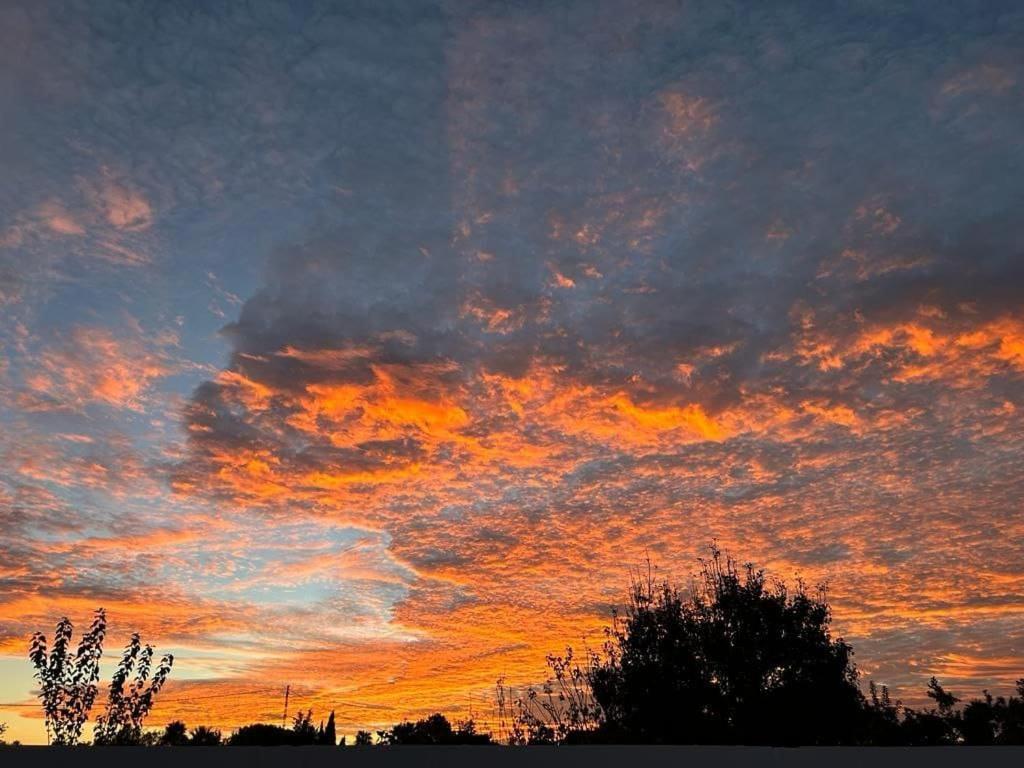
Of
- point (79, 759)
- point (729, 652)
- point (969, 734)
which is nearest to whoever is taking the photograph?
point (79, 759)

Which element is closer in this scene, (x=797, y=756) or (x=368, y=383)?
(x=797, y=756)

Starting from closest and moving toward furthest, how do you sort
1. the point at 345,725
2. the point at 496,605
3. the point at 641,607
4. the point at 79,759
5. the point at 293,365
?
the point at 79,759 → the point at 345,725 → the point at 293,365 → the point at 641,607 → the point at 496,605

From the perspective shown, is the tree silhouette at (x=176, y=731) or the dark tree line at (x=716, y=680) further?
the dark tree line at (x=716, y=680)

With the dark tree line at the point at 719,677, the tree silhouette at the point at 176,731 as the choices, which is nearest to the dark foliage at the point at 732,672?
the dark tree line at the point at 719,677

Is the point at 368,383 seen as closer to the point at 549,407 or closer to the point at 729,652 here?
the point at 549,407

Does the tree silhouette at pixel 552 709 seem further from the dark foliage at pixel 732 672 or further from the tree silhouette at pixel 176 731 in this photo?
the tree silhouette at pixel 176 731

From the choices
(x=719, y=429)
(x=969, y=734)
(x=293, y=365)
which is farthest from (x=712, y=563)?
(x=969, y=734)

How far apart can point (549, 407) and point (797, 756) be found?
89.6 ft

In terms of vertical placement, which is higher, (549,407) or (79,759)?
(549,407)

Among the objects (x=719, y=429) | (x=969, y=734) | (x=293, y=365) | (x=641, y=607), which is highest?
(x=293, y=365)

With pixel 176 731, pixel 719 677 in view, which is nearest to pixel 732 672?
pixel 719 677

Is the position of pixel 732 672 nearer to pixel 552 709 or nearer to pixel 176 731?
pixel 552 709

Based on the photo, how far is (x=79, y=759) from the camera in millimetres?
2221

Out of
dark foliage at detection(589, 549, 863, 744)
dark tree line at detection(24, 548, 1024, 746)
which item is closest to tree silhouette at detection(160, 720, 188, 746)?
dark tree line at detection(24, 548, 1024, 746)
